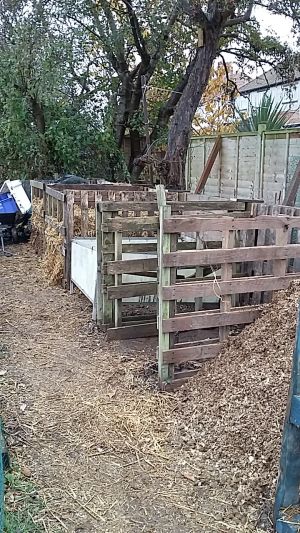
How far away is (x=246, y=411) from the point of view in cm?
337

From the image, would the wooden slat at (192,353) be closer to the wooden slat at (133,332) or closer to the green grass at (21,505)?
the wooden slat at (133,332)

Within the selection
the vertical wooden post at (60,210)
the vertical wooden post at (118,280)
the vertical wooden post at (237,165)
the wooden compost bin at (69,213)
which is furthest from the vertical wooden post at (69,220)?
the vertical wooden post at (237,165)

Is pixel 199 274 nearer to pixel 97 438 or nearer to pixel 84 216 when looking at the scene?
pixel 97 438

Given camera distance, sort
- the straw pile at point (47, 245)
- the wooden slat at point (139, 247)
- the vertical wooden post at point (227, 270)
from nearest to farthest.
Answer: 1. the vertical wooden post at point (227, 270)
2. the wooden slat at point (139, 247)
3. the straw pile at point (47, 245)

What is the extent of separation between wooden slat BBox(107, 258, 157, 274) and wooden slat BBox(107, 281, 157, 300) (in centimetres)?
15

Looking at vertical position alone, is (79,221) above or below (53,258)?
above

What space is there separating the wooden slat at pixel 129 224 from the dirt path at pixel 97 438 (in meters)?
1.14

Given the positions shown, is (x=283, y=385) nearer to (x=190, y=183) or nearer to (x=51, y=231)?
(x=51, y=231)

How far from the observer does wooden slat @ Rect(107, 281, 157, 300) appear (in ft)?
17.8

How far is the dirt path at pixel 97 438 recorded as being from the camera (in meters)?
2.80

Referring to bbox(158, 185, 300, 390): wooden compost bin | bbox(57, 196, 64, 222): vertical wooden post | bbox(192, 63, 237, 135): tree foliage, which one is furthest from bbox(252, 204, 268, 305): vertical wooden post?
bbox(192, 63, 237, 135): tree foliage

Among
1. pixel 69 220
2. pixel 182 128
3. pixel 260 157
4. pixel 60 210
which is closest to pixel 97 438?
pixel 69 220

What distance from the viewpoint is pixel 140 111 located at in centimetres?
1444

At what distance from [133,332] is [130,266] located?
2.27 feet
